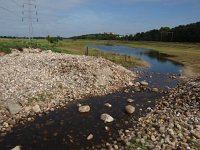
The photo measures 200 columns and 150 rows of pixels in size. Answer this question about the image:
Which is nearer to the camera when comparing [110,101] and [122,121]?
[122,121]

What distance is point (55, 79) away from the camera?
95.1 ft

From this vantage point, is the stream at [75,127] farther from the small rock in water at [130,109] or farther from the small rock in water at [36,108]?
the small rock in water at [36,108]

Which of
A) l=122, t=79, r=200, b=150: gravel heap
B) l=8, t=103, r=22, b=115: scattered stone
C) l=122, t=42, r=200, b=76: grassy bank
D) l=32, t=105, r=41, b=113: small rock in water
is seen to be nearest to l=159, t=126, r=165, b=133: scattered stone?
l=122, t=79, r=200, b=150: gravel heap

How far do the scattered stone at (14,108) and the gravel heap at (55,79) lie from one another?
0.41 metres

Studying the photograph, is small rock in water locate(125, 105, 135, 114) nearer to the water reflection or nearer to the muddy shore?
the muddy shore

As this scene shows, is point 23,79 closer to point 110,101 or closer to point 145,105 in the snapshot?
point 110,101

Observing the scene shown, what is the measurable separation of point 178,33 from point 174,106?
12992cm

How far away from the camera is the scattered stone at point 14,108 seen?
2142cm

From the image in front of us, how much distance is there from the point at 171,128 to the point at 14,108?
1145 centimetres

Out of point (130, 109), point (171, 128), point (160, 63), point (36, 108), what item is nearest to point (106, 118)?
point (130, 109)

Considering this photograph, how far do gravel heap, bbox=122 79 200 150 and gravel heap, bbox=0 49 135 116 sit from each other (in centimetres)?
832

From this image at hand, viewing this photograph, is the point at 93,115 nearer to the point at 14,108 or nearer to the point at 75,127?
the point at 75,127

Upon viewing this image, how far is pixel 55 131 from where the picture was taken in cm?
1861

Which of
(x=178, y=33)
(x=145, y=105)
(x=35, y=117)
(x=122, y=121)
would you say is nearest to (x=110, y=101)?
(x=145, y=105)
